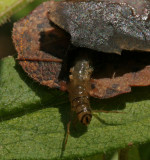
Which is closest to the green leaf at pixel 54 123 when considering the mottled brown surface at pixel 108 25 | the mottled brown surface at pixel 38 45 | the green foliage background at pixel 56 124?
the green foliage background at pixel 56 124

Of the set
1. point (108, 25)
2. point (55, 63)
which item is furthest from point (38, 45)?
point (108, 25)

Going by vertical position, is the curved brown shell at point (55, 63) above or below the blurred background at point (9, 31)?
above

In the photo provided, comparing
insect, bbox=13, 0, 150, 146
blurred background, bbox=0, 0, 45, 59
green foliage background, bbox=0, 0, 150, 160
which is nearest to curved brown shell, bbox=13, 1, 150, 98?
insect, bbox=13, 0, 150, 146

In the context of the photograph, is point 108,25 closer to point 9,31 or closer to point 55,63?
point 55,63

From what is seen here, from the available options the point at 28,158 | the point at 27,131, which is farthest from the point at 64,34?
the point at 28,158

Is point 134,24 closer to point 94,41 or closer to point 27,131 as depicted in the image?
point 94,41

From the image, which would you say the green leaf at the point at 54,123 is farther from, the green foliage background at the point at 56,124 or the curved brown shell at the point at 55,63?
the curved brown shell at the point at 55,63

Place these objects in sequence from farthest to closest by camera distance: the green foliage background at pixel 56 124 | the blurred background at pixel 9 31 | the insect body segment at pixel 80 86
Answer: the blurred background at pixel 9 31 < the insect body segment at pixel 80 86 < the green foliage background at pixel 56 124
